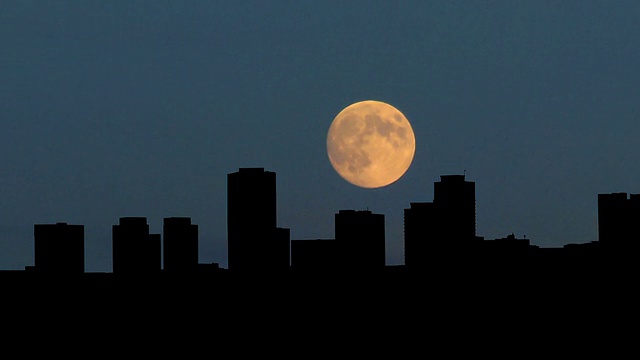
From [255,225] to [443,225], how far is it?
28.6 metres

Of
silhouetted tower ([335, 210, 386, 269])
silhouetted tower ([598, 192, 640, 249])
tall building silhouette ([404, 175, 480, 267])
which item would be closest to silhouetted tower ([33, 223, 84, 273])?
silhouetted tower ([335, 210, 386, 269])

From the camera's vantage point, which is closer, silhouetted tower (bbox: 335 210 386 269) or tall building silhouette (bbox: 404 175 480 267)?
silhouetted tower (bbox: 335 210 386 269)

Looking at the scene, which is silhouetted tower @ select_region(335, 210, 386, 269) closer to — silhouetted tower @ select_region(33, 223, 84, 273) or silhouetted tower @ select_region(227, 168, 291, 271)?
silhouetted tower @ select_region(227, 168, 291, 271)

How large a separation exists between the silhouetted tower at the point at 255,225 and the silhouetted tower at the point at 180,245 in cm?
611

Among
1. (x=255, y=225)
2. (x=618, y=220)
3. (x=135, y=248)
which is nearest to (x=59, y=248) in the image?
(x=135, y=248)

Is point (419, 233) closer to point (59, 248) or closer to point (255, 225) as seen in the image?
point (255, 225)

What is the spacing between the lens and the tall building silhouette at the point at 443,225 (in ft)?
568

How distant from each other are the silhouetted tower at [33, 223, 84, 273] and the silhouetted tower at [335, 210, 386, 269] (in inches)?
1454

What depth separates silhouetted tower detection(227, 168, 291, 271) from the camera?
171750 millimetres

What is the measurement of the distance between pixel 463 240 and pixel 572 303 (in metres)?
21.3

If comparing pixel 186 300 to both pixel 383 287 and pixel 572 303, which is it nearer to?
pixel 383 287

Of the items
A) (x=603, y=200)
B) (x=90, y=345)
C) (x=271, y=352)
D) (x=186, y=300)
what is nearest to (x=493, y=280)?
(x=603, y=200)

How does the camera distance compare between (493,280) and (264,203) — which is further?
(264,203)

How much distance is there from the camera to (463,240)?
177000 mm
